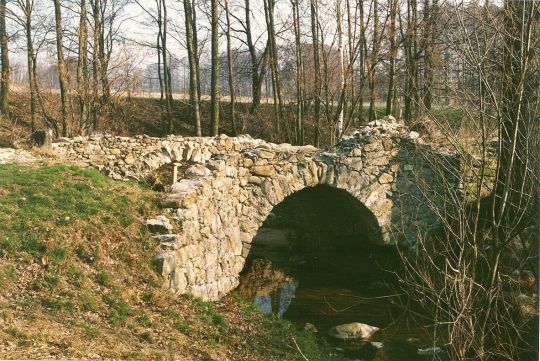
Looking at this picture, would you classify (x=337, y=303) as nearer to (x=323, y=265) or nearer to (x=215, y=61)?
(x=323, y=265)

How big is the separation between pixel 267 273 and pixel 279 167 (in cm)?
268

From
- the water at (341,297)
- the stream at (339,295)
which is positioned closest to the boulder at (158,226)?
the stream at (339,295)

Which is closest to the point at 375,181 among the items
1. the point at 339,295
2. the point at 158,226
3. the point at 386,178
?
the point at 386,178

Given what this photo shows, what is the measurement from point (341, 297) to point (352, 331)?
6.68 ft

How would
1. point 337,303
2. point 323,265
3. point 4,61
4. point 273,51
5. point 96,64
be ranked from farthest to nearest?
point 273,51, point 4,61, point 96,64, point 323,265, point 337,303

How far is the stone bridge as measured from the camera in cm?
823

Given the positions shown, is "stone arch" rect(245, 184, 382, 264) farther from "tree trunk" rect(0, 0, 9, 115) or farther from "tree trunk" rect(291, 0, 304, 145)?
"tree trunk" rect(0, 0, 9, 115)

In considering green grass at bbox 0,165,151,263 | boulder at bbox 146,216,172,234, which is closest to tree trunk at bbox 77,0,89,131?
green grass at bbox 0,165,151,263

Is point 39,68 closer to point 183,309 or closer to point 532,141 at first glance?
point 183,309

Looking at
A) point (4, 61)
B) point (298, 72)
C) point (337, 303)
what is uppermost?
point (4, 61)

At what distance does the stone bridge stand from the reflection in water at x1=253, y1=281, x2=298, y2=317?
68 cm

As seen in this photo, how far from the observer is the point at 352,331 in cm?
871

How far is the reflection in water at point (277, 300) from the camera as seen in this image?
978 cm

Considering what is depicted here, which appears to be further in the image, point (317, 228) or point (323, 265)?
point (317, 228)
